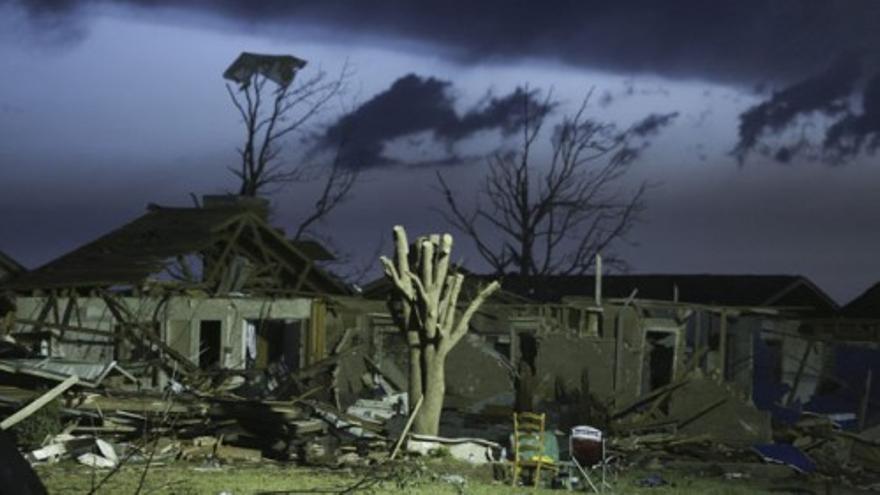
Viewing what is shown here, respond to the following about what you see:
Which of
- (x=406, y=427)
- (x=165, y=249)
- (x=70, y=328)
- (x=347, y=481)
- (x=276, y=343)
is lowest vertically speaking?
(x=347, y=481)

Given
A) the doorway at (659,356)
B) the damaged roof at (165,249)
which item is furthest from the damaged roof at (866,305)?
the damaged roof at (165,249)

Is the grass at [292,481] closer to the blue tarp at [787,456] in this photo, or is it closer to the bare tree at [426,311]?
the bare tree at [426,311]

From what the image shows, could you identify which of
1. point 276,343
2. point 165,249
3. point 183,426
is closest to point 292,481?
point 183,426

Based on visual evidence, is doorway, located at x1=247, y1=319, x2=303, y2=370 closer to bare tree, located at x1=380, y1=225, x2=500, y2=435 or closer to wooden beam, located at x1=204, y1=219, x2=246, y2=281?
wooden beam, located at x1=204, y1=219, x2=246, y2=281

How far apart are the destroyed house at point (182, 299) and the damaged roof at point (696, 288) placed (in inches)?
519

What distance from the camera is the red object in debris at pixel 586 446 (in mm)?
16875

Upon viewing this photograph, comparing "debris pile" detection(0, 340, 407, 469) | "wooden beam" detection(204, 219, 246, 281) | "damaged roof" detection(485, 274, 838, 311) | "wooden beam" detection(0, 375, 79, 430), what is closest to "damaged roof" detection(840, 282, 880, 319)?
"damaged roof" detection(485, 274, 838, 311)

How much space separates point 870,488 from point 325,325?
1476 cm

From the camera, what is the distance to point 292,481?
16.4 m

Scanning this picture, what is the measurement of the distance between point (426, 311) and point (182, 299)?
8.40 m

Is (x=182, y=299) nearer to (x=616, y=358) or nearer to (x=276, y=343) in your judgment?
(x=276, y=343)

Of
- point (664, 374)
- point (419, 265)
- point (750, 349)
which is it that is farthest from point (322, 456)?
point (750, 349)

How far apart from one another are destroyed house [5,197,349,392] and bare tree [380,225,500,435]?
5448 mm

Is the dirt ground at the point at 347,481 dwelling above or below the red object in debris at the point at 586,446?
below
